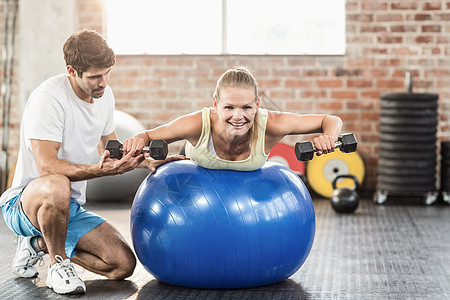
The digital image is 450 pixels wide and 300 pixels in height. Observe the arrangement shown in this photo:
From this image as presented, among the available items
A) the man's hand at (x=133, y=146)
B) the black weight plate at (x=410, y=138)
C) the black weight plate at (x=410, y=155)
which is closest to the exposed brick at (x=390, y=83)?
the black weight plate at (x=410, y=138)

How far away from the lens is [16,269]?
2.96 m

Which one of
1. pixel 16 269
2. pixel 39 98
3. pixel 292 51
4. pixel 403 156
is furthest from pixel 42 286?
pixel 292 51

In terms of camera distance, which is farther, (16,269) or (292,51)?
(292,51)

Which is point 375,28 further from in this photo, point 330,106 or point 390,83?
point 330,106

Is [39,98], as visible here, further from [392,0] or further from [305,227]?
[392,0]

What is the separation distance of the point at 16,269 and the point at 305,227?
130cm

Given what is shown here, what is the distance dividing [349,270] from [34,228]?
56.9 inches

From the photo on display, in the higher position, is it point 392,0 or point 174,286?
point 392,0

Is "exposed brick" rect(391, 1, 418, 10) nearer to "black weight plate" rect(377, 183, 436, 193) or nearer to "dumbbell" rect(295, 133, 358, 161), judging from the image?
"black weight plate" rect(377, 183, 436, 193)

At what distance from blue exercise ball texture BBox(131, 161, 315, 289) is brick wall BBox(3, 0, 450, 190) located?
10.6 feet

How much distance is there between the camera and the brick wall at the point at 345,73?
5715 mm

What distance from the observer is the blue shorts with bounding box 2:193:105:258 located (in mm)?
2781

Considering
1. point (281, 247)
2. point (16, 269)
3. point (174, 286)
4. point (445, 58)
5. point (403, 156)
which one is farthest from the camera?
point (445, 58)

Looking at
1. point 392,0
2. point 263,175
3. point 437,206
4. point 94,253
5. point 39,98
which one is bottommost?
Answer: point 437,206
